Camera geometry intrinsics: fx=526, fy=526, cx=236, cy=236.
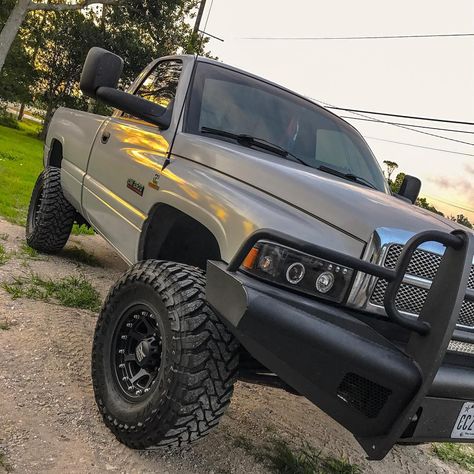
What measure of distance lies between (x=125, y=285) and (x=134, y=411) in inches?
23.3

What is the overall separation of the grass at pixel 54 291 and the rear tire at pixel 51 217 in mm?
661

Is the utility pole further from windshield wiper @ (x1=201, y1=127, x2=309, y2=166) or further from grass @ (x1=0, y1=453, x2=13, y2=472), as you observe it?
grass @ (x1=0, y1=453, x2=13, y2=472)

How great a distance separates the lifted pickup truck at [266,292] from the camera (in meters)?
1.83

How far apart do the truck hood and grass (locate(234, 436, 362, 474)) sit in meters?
1.33

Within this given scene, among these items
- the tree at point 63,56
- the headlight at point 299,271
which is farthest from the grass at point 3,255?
the tree at point 63,56

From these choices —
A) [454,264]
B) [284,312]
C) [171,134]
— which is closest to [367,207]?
[454,264]

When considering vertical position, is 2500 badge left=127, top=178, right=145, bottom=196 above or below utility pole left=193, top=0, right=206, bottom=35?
below

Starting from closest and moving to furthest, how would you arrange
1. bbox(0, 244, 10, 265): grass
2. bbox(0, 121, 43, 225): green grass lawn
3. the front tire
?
the front tire
bbox(0, 244, 10, 265): grass
bbox(0, 121, 43, 225): green grass lawn

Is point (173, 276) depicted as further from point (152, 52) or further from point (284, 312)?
point (152, 52)

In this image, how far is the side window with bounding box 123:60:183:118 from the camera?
3561mm

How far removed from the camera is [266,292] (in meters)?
1.92

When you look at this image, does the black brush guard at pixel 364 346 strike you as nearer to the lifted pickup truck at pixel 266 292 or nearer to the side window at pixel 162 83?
the lifted pickup truck at pixel 266 292

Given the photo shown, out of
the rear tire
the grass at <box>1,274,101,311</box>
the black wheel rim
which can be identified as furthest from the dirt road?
the rear tire

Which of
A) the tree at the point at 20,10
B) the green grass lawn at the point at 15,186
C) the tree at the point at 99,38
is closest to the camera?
the green grass lawn at the point at 15,186
